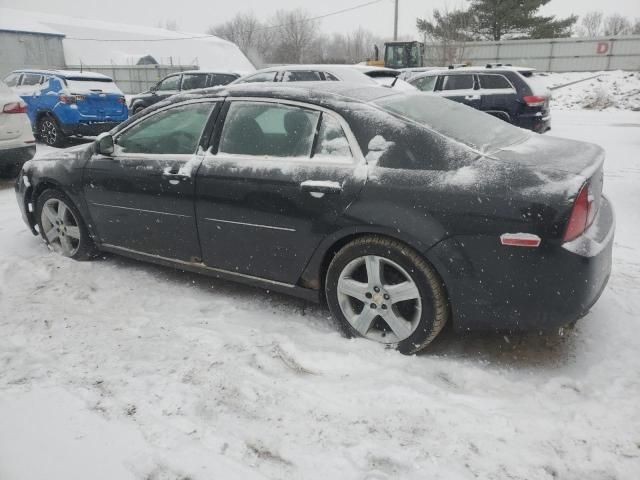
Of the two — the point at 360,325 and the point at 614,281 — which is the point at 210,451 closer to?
the point at 360,325

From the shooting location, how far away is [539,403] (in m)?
2.50

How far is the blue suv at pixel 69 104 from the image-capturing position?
1025 cm

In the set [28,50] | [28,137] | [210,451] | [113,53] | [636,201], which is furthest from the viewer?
[113,53]

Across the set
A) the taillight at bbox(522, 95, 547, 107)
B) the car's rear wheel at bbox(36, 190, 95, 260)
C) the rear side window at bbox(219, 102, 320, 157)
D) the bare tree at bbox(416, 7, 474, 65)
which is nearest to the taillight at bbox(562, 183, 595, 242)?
the rear side window at bbox(219, 102, 320, 157)

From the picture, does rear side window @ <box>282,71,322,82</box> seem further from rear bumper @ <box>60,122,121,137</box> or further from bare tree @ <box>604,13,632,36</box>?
bare tree @ <box>604,13,632,36</box>

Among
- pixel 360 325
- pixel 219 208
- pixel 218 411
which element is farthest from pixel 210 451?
pixel 219 208

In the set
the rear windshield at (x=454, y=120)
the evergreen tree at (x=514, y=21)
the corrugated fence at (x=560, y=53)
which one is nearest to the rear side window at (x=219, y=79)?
the rear windshield at (x=454, y=120)

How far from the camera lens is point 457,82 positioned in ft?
36.4

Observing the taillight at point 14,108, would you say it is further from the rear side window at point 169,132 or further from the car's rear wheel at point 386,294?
the car's rear wheel at point 386,294

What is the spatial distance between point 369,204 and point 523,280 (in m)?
0.90

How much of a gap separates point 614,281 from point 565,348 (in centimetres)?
117

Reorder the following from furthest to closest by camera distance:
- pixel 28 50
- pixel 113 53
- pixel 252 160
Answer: pixel 113 53 < pixel 28 50 < pixel 252 160

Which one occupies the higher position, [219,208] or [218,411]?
[219,208]

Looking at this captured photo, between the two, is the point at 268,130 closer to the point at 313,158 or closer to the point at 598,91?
the point at 313,158
